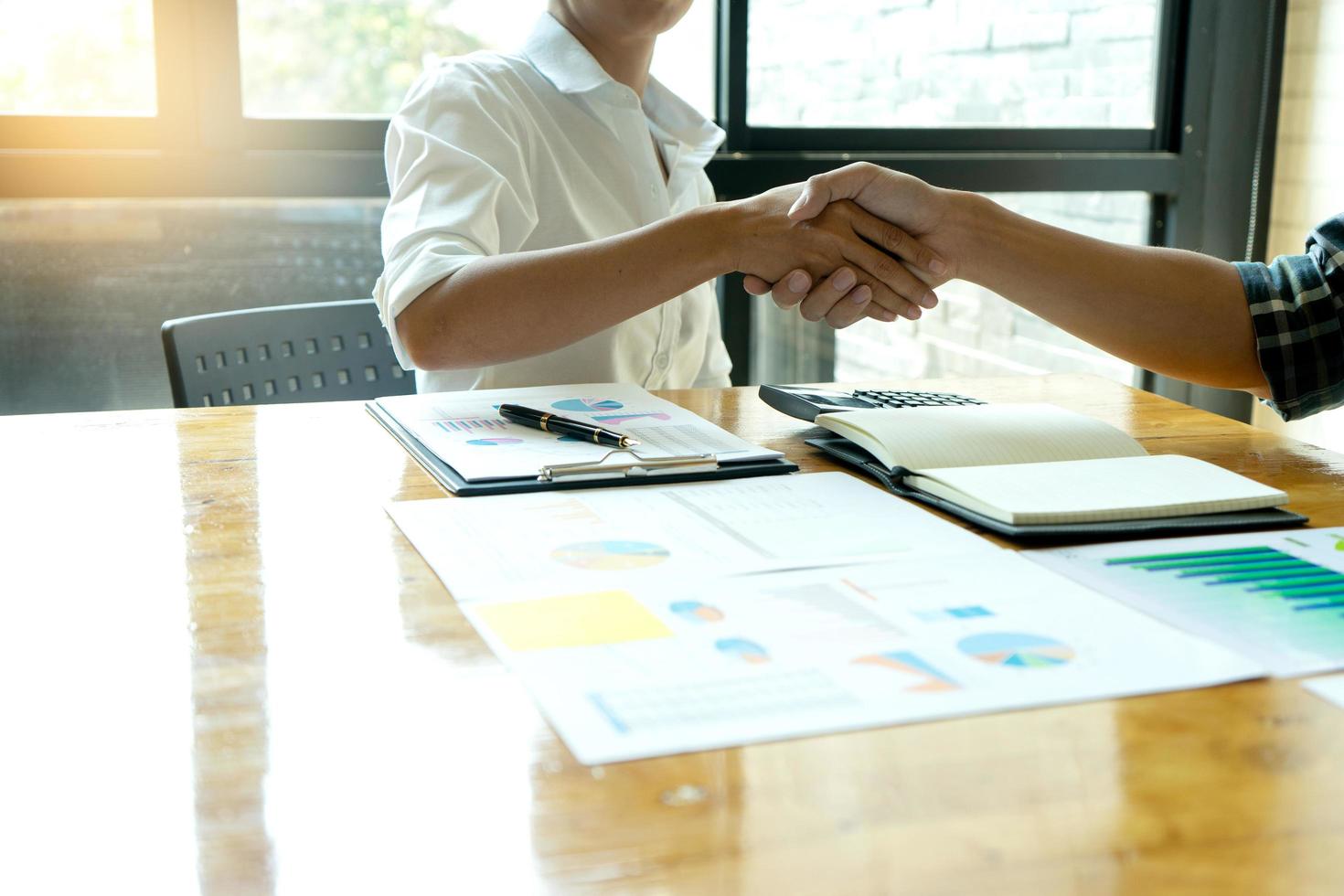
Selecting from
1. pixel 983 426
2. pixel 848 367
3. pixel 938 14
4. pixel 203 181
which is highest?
pixel 938 14

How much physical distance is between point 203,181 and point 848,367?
4.51ft

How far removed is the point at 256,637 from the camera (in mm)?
698

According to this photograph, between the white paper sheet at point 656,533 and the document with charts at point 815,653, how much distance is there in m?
0.03

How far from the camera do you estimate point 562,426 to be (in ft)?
3.79

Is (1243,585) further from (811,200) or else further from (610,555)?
(811,200)

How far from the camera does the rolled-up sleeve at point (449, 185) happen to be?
1441mm

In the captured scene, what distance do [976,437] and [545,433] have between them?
37cm

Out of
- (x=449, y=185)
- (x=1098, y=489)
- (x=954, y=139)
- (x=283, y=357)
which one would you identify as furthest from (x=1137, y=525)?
(x=954, y=139)

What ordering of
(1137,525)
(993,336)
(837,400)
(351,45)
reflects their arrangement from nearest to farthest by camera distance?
(1137,525) → (837,400) → (351,45) → (993,336)

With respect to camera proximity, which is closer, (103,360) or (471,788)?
(471,788)

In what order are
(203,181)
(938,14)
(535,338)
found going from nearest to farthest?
1. (535,338)
2. (203,181)
3. (938,14)

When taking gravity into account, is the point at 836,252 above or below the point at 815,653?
above

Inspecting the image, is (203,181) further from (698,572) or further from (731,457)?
(698,572)

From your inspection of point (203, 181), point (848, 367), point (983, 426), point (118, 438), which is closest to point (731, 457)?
point (983, 426)
